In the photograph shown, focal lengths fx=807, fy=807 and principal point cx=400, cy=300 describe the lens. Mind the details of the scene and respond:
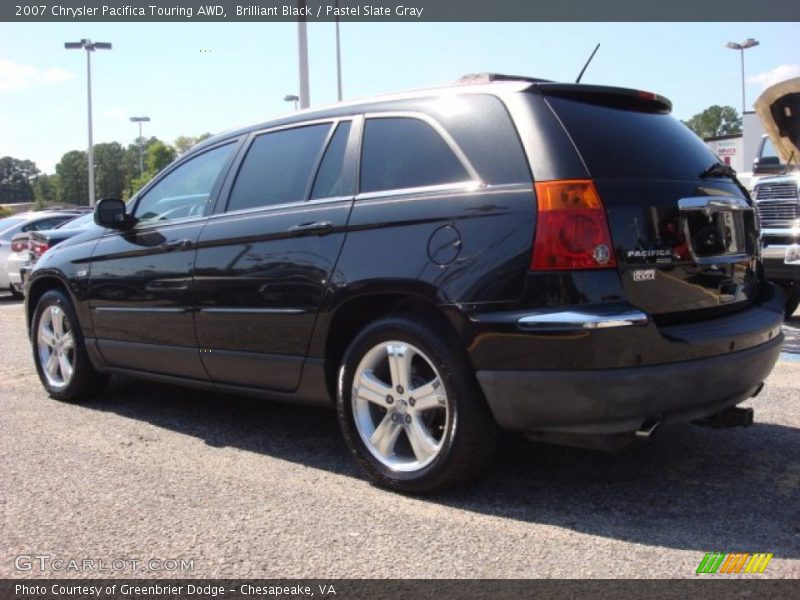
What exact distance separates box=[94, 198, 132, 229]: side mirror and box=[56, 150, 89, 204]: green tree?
13163cm

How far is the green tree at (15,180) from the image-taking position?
456 ft

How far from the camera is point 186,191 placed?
16.0ft

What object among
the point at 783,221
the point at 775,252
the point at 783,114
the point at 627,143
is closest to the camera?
the point at 627,143

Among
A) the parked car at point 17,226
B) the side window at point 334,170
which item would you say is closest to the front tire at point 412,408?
the side window at point 334,170

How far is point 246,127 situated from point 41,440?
213cm

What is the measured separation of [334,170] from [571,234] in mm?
1345

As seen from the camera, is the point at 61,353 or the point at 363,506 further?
the point at 61,353

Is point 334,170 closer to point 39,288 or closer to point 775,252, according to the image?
point 39,288

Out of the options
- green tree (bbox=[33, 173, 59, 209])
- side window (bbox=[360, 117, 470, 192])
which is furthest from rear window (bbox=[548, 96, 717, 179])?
green tree (bbox=[33, 173, 59, 209])

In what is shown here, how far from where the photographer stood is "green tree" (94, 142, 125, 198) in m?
116

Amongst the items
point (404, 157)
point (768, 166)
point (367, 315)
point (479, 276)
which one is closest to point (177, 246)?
point (367, 315)

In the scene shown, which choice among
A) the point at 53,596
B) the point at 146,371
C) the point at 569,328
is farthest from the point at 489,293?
the point at 146,371

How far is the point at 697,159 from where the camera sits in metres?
3.68

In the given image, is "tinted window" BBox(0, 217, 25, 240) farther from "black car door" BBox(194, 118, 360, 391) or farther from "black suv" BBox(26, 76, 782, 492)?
"black car door" BBox(194, 118, 360, 391)
